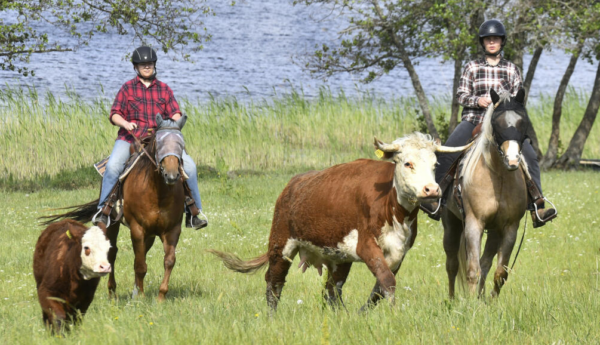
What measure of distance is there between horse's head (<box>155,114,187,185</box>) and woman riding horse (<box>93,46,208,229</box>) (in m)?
0.70

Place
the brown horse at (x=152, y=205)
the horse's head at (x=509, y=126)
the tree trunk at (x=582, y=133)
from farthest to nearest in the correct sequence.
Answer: the tree trunk at (x=582, y=133), the brown horse at (x=152, y=205), the horse's head at (x=509, y=126)

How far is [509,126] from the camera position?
7469 millimetres

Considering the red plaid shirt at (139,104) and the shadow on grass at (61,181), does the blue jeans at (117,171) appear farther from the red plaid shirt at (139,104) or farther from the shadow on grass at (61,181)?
the shadow on grass at (61,181)

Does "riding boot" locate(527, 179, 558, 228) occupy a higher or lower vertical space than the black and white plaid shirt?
lower

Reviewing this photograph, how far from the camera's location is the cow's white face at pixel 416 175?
625 centimetres

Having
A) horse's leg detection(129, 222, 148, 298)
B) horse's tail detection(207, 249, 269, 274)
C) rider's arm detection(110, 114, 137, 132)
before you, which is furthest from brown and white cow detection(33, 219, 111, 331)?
rider's arm detection(110, 114, 137, 132)

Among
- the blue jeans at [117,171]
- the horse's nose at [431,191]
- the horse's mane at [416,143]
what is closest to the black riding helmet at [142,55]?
the blue jeans at [117,171]

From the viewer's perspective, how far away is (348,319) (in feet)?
20.2

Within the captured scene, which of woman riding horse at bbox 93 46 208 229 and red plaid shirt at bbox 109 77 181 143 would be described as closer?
woman riding horse at bbox 93 46 208 229

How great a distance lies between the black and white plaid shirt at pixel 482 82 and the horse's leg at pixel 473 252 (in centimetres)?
153

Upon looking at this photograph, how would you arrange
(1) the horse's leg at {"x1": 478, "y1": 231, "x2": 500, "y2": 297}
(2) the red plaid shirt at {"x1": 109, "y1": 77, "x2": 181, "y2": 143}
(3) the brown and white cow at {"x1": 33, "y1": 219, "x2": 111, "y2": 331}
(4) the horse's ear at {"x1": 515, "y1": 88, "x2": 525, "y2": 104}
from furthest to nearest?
1. (2) the red plaid shirt at {"x1": 109, "y1": 77, "x2": 181, "y2": 143}
2. (1) the horse's leg at {"x1": 478, "y1": 231, "x2": 500, "y2": 297}
3. (4) the horse's ear at {"x1": 515, "y1": 88, "x2": 525, "y2": 104}
4. (3) the brown and white cow at {"x1": 33, "y1": 219, "x2": 111, "y2": 331}

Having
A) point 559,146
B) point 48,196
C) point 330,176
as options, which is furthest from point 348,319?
point 559,146

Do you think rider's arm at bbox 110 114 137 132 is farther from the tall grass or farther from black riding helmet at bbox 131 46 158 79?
the tall grass

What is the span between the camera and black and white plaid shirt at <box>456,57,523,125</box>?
8.87 metres
